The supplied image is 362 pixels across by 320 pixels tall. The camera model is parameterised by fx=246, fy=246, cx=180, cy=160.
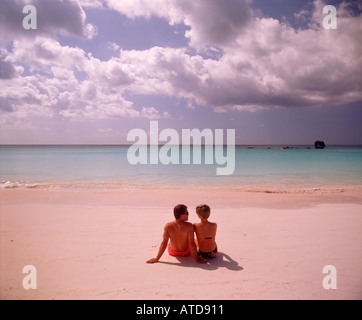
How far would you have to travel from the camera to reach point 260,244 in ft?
19.3

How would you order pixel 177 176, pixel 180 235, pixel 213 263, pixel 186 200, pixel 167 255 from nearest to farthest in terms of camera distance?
1. pixel 213 263
2. pixel 180 235
3. pixel 167 255
4. pixel 186 200
5. pixel 177 176

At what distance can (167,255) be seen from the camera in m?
5.13

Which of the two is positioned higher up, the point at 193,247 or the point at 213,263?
the point at 193,247

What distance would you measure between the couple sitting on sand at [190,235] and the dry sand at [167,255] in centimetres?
19

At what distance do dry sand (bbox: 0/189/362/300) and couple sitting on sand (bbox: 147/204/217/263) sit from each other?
192 millimetres

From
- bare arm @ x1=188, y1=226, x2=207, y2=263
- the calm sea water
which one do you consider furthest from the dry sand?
the calm sea water

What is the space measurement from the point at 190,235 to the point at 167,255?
74 centimetres

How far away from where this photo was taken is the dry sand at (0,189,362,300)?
3826mm

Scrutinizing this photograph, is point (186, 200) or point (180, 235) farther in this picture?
point (186, 200)

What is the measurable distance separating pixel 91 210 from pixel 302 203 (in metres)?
8.94

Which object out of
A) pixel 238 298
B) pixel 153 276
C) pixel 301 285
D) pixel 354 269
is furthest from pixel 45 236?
pixel 354 269
